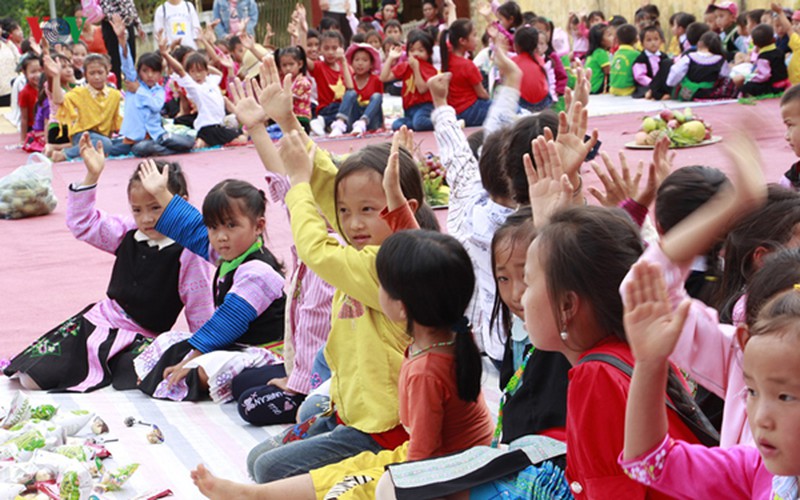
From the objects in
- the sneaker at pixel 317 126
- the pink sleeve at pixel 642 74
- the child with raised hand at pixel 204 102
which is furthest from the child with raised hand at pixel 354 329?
the pink sleeve at pixel 642 74

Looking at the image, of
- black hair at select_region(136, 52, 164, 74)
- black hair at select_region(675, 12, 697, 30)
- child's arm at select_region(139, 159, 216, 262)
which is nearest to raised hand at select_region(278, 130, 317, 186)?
child's arm at select_region(139, 159, 216, 262)

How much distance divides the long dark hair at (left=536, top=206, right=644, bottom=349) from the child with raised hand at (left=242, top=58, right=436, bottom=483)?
75cm

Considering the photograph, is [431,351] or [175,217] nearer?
[431,351]

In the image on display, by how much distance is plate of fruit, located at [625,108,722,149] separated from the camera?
7.51 metres

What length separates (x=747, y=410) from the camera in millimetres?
1457

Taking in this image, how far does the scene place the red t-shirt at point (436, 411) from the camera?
2.24m

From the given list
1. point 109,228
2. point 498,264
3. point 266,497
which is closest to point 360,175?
point 498,264

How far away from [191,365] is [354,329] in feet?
3.45

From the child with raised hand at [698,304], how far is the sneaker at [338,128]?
859cm

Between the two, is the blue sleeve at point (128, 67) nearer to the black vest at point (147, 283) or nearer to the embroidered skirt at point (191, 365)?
the black vest at point (147, 283)

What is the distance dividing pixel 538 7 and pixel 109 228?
15.1 m

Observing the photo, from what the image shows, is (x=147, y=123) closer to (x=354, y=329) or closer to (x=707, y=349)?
(x=354, y=329)

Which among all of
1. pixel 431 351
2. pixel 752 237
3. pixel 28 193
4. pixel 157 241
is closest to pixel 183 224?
pixel 157 241

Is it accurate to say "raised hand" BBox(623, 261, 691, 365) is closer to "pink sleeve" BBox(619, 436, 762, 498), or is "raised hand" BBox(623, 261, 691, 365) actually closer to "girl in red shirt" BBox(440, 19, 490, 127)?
"pink sleeve" BBox(619, 436, 762, 498)
